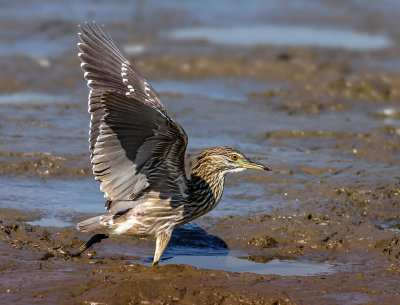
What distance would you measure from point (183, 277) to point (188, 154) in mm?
3620

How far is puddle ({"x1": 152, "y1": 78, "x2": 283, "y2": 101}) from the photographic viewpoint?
13.9 meters

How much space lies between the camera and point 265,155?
10.7 m

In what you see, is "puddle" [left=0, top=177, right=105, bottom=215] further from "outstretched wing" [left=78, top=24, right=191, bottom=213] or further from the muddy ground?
"outstretched wing" [left=78, top=24, right=191, bottom=213]

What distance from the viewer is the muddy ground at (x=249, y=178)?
273 inches

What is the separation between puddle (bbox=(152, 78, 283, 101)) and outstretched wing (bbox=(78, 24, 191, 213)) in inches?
220

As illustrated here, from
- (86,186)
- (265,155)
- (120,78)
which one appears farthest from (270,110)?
(120,78)

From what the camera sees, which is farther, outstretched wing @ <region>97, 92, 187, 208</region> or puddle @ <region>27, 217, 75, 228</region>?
puddle @ <region>27, 217, 75, 228</region>

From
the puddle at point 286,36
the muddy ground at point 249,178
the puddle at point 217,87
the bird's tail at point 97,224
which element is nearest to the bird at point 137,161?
the bird's tail at point 97,224

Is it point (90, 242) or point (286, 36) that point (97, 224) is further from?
point (286, 36)

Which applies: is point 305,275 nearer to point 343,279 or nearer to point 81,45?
point 343,279

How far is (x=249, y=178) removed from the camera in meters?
9.91

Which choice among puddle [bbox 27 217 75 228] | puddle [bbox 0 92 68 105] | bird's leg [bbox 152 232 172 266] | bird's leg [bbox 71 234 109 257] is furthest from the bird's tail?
puddle [bbox 0 92 68 105]

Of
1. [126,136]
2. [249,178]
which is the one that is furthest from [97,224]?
[249,178]

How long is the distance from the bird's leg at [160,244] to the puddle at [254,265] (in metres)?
0.28
